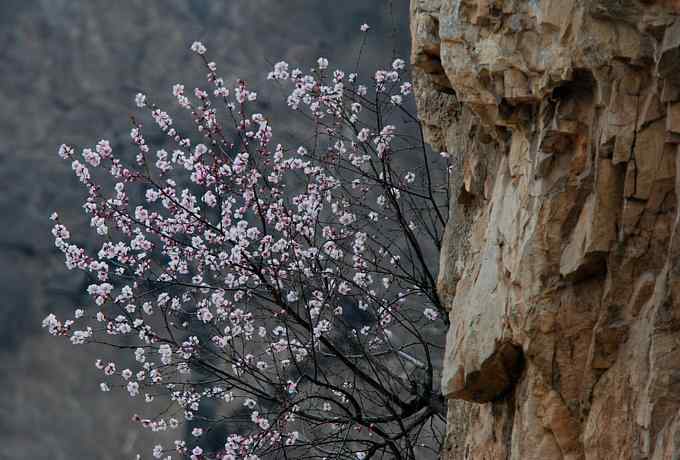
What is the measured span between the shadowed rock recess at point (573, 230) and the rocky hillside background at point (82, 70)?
25.7 ft

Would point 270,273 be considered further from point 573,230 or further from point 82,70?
point 82,70

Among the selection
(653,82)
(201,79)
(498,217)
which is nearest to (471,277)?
(498,217)

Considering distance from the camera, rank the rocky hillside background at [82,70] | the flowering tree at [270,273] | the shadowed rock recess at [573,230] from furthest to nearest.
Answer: the rocky hillside background at [82,70], the flowering tree at [270,273], the shadowed rock recess at [573,230]

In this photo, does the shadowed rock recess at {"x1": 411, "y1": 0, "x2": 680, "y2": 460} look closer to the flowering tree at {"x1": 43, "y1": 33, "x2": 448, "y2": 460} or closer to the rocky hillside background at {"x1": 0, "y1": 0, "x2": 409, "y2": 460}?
the flowering tree at {"x1": 43, "y1": 33, "x2": 448, "y2": 460}

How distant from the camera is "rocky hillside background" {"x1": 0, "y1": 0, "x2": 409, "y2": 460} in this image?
1116cm

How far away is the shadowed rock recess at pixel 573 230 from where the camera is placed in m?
2.65

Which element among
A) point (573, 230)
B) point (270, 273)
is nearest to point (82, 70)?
point (270, 273)

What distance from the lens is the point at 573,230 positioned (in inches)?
120

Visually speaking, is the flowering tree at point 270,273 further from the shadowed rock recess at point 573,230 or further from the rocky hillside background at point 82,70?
the rocky hillside background at point 82,70

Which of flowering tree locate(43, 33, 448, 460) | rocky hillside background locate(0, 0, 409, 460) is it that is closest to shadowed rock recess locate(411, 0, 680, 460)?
flowering tree locate(43, 33, 448, 460)

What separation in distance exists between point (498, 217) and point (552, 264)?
57 cm

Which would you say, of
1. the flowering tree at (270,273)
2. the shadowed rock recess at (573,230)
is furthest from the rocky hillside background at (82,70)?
A: the shadowed rock recess at (573,230)

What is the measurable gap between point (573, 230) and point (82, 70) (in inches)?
382

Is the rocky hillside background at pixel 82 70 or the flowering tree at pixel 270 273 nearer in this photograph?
the flowering tree at pixel 270 273
